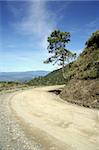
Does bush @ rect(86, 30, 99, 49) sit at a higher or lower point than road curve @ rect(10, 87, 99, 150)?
higher

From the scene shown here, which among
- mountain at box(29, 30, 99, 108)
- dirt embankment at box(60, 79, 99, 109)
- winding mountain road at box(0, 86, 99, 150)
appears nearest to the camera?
winding mountain road at box(0, 86, 99, 150)

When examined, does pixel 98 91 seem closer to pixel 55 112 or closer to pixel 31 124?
pixel 55 112

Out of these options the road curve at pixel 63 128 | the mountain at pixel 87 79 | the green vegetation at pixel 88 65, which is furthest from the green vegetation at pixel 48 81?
the road curve at pixel 63 128

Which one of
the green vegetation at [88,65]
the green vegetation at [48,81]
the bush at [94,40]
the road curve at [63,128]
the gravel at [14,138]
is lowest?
the gravel at [14,138]

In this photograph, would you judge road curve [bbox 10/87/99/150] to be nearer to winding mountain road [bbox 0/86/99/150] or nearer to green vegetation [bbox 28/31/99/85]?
winding mountain road [bbox 0/86/99/150]

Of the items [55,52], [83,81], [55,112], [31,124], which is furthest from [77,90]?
[55,52]

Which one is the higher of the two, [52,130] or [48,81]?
[48,81]

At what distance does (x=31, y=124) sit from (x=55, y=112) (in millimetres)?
5034

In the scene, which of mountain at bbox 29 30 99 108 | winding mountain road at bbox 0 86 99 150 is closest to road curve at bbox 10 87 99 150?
winding mountain road at bbox 0 86 99 150

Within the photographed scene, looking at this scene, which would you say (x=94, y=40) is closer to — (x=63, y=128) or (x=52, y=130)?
(x=63, y=128)

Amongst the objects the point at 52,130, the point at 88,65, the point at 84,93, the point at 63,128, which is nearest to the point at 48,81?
the point at 88,65

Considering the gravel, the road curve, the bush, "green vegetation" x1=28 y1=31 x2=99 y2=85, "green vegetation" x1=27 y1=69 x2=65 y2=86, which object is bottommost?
the gravel

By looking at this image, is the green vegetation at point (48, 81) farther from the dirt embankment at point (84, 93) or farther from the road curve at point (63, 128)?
the road curve at point (63, 128)

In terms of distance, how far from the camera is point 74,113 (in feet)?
73.2
